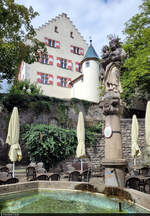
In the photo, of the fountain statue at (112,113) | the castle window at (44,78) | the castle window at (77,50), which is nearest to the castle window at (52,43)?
the castle window at (77,50)

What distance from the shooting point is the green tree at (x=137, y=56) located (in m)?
16.3

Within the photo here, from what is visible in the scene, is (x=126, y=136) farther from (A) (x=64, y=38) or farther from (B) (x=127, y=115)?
(A) (x=64, y=38)

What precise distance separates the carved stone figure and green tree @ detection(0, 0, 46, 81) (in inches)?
255

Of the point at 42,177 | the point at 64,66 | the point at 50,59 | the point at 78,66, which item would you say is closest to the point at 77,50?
the point at 78,66

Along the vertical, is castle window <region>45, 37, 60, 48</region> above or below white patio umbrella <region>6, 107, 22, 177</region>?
above

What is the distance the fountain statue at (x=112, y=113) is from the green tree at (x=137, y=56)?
959 centimetres

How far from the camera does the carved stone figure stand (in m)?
6.81

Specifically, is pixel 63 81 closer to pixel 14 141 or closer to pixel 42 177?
pixel 14 141

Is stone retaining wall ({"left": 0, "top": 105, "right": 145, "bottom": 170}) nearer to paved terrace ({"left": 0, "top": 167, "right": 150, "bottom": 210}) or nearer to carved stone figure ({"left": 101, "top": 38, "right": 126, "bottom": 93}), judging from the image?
paved terrace ({"left": 0, "top": 167, "right": 150, "bottom": 210})

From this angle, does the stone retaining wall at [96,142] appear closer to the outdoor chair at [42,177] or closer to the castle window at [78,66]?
the outdoor chair at [42,177]

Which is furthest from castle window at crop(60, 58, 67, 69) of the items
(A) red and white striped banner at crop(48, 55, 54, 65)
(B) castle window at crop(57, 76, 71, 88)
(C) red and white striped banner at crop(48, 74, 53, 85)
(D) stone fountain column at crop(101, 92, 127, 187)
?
(D) stone fountain column at crop(101, 92, 127, 187)

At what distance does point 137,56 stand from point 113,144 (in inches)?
502

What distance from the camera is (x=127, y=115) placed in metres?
23.5

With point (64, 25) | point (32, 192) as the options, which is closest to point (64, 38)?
point (64, 25)
